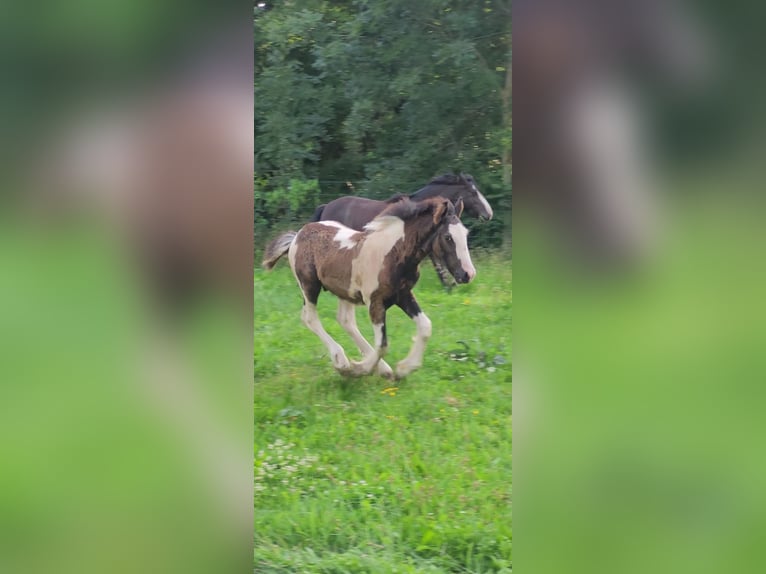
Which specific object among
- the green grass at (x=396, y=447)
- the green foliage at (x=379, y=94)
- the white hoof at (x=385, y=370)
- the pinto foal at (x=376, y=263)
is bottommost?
the green grass at (x=396, y=447)

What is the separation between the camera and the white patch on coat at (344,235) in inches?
108

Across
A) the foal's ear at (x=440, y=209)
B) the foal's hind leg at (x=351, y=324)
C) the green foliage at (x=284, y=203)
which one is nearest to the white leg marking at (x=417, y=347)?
the foal's hind leg at (x=351, y=324)

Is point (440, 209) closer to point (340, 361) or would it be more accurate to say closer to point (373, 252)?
point (373, 252)

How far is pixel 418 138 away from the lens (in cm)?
266

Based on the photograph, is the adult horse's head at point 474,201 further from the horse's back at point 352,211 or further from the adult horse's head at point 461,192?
the horse's back at point 352,211

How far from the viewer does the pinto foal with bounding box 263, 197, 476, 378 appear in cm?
269

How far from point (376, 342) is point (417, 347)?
0.51 ft

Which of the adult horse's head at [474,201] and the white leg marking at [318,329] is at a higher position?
the adult horse's head at [474,201]
